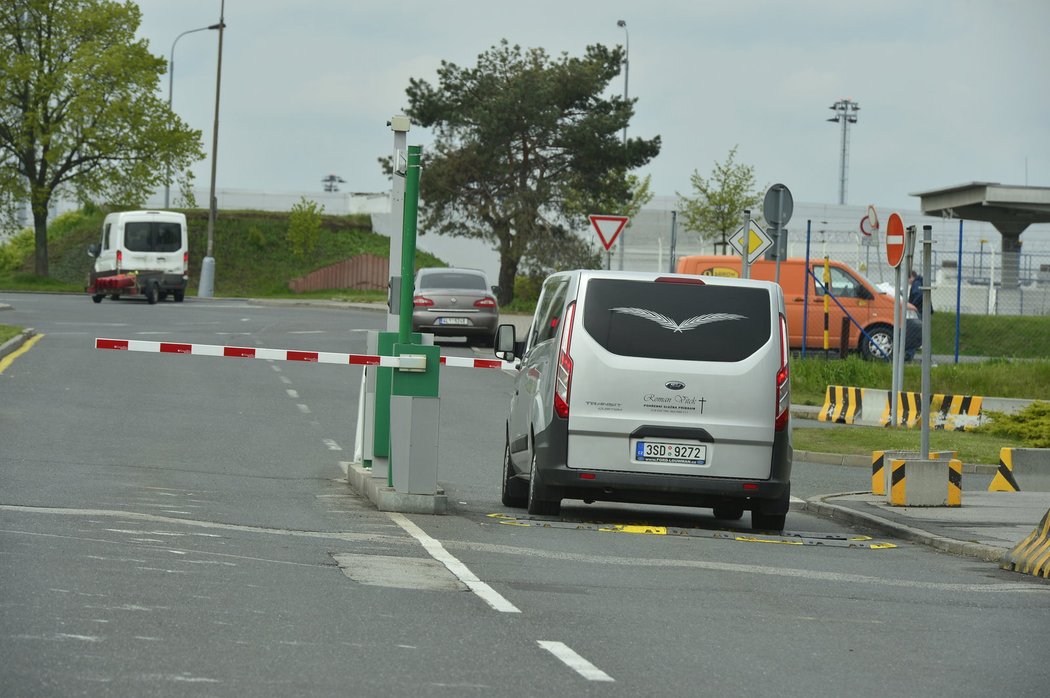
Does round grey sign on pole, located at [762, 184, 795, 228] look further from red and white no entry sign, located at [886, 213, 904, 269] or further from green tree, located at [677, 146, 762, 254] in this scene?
green tree, located at [677, 146, 762, 254]

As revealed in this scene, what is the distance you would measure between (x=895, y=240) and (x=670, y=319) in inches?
314

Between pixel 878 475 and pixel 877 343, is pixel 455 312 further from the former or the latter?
pixel 878 475

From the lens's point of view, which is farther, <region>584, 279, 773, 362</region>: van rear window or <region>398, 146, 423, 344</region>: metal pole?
<region>398, 146, 423, 344</region>: metal pole

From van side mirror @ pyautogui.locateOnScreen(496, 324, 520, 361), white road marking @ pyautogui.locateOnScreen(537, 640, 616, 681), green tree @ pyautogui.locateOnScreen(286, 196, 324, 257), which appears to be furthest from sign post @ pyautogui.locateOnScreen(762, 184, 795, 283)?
green tree @ pyautogui.locateOnScreen(286, 196, 324, 257)

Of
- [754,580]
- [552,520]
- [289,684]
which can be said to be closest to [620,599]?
[754,580]

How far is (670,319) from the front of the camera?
468 inches

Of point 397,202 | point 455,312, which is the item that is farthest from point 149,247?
point 397,202

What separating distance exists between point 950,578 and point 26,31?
60.1m

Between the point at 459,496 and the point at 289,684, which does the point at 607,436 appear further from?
the point at 289,684

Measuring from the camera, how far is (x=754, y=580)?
9508 mm

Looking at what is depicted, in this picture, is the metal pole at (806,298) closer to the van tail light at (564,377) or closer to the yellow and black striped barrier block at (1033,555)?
the van tail light at (564,377)

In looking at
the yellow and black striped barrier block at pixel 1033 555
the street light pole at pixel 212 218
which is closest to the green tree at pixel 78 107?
the street light pole at pixel 212 218

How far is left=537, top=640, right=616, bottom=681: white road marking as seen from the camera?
20.7 ft

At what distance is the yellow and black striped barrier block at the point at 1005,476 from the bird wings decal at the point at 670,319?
6.17 metres
